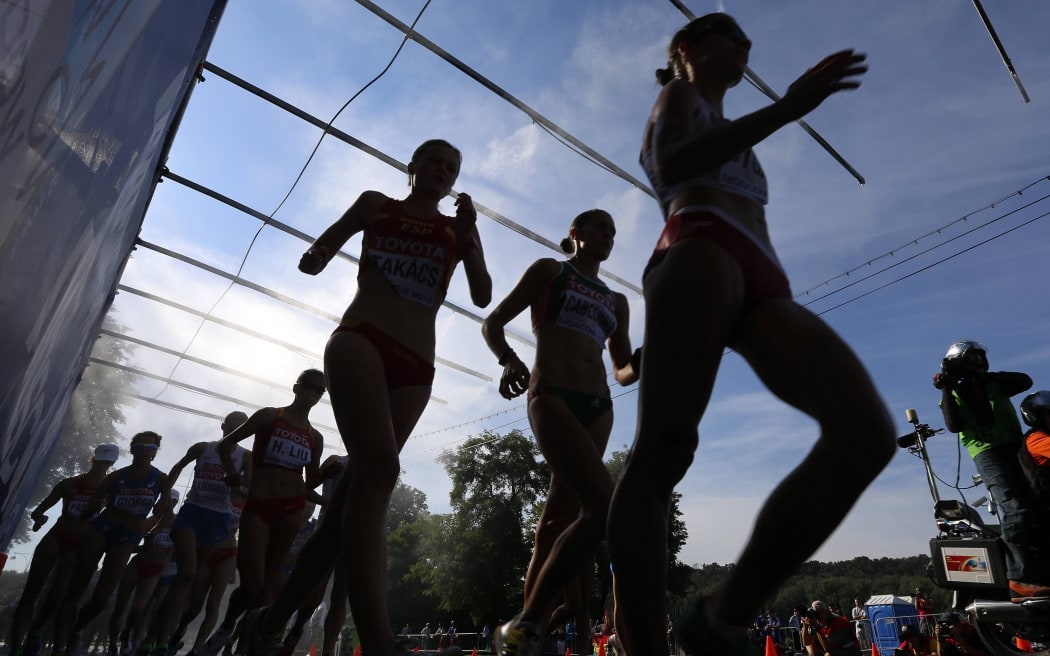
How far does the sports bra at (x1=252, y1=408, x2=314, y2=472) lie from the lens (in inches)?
170

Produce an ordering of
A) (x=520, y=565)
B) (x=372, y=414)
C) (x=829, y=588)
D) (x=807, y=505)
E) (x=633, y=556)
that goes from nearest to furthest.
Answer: (x=807, y=505)
(x=633, y=556)
(x=372, y=414)
(x=520, y=565)
(x=829, y=588)

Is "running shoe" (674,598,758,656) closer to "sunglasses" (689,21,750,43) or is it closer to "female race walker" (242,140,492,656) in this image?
"female race walker" (242,140,492,656)

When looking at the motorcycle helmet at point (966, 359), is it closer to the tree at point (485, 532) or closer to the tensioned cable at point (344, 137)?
the tensioned cable at point (344, 137)

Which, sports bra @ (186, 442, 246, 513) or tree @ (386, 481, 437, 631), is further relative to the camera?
tree @ (386, 481, 437, 631)

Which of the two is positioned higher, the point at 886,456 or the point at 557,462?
the point at 557,462

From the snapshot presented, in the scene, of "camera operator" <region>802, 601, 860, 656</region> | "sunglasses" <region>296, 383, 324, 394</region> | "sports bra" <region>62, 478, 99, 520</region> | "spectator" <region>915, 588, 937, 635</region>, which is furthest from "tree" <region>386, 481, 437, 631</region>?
"sunglasses" <region>296, 383, 324, 394</region>

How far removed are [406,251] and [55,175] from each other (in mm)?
1109

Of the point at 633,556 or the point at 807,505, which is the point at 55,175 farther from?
the point at 807,505

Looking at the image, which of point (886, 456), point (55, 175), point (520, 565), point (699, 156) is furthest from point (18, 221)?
point (520, 565)

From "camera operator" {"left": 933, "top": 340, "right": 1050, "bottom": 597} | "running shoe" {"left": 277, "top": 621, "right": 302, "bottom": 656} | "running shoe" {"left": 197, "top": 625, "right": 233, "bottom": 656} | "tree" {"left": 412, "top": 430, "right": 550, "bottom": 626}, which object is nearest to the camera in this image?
"running shoe" {"left": 277, "top": 621, "right": 302, "bottom": 656}

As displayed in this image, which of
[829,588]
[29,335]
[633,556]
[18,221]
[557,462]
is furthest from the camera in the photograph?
[829,588]

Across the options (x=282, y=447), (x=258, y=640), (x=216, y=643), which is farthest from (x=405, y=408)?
(x=282, y=447)

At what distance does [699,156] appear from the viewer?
1438 millimetres

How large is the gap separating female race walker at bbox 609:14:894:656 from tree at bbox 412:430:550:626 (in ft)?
101
